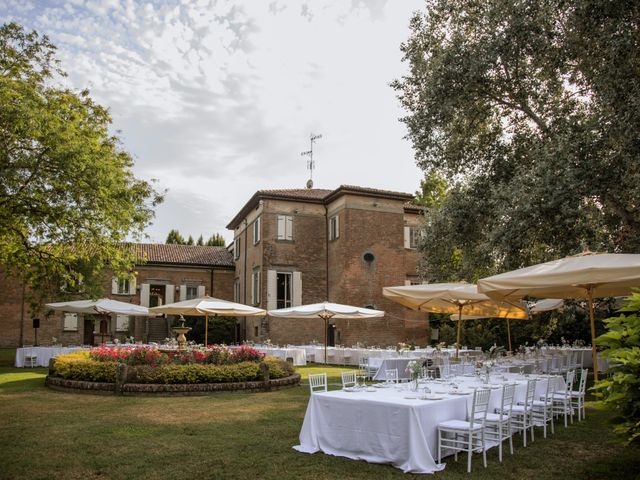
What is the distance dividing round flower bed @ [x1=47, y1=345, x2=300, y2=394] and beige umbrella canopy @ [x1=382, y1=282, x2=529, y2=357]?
12.9ft

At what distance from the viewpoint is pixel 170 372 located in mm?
13219

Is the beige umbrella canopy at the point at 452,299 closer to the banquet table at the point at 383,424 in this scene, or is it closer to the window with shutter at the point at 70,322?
the banquet table at the point at 383,424

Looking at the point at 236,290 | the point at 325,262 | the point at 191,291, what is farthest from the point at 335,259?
the point at 191,291

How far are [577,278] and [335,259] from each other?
2102 centimetres

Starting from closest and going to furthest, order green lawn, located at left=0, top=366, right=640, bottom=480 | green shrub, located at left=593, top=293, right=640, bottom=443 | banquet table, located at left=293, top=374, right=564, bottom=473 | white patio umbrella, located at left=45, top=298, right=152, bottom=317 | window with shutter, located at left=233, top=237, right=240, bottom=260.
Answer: green shrub, located at left=593, top=293, right=640, bottom=443 < green lawn, located at left=0, top=366, right=640, bottom=480 < banquet table, located at left=293, top=374, right=564, bottom=473 < white patio umbrella, located at left=45, top=298, right=152, bottom=317 < window with shutter, located at left=233, top=237, right=240, bottom=260

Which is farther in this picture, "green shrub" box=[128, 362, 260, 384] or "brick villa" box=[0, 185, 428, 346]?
"brick villa" box=[0, 185, 428, 346]

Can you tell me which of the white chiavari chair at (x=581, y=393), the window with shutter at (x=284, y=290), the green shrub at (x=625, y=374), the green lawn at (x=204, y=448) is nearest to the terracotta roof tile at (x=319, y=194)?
the window with shutter at (x=284, y=290)

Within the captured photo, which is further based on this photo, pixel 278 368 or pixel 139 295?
pixel 139 295

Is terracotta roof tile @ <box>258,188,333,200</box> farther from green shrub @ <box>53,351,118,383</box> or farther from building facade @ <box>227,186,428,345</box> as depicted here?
green shrub @ <box>53,351,118,383</box>

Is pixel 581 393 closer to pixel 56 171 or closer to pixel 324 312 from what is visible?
pixel 324 312

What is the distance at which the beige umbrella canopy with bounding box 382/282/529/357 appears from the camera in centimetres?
1264

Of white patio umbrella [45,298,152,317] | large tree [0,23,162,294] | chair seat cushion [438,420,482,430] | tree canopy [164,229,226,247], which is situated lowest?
chair seat cushion [438,420,482,430]

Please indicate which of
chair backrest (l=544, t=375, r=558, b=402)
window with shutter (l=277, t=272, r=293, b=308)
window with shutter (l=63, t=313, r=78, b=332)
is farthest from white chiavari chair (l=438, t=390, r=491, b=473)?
window with shutter (l=63, t=313, r=78, b=332)

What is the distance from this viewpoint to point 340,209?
2875 cm
